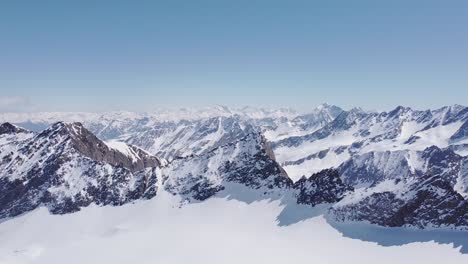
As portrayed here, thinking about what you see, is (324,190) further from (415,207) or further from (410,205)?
(415,207)

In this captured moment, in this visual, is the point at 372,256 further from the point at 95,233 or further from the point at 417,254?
the point at 95,233

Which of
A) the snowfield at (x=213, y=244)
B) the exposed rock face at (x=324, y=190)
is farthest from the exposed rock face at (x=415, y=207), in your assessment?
the exposed rock face at (x=324, y=190)

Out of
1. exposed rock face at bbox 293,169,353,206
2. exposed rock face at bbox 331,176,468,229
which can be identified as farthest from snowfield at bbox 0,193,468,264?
exposed rock face at bbox 293,169,353,206

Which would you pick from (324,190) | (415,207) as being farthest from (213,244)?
(415,207)

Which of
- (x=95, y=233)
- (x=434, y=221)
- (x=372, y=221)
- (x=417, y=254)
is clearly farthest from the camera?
(x=95, y=233)

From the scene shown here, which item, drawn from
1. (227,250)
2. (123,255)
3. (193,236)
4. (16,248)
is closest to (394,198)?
(227,250)

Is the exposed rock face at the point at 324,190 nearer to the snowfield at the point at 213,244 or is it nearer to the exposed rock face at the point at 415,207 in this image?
the snowfield at the point at 213,244
